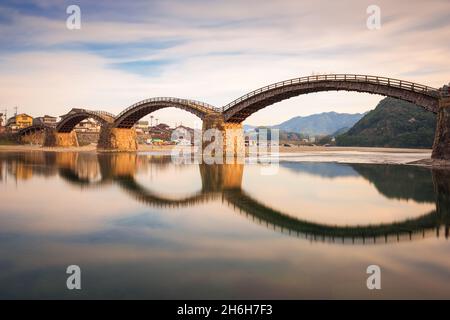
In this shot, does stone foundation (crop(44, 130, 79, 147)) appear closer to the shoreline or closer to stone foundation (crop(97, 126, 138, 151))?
the shoreline

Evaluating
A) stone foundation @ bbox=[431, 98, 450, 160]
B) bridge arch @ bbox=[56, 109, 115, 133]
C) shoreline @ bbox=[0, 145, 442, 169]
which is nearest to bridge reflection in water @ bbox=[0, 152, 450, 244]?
stone foundation @ bbox=[431, 98, 450, 160]

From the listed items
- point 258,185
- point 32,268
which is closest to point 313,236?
point 32,268

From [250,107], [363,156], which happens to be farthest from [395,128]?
[250,107]

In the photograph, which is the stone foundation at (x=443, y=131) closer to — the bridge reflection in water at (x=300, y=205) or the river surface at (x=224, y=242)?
the bridge reflection in water at (x=300, y=205)

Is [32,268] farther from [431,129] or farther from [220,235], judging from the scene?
[431,129]
